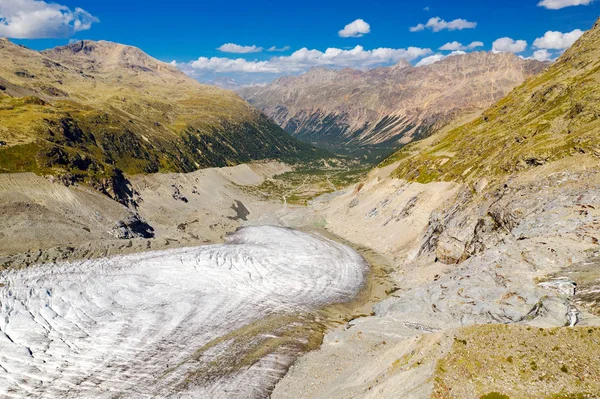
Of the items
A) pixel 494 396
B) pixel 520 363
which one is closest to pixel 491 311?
pixel 520 363

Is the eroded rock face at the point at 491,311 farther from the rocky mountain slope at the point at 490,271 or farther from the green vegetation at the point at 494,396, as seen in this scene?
the green vegetation at the point at 494,396

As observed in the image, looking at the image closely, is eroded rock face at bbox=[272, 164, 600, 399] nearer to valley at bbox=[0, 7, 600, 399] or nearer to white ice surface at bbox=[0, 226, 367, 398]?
valley at bbox=[0, 7, 600, 399]

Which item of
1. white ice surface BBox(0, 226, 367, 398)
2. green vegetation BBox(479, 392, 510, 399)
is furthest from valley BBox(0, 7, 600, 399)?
white ice surface BBox(0, 226, 367, 398)

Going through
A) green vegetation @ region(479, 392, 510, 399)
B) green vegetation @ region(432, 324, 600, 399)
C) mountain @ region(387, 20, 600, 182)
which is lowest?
green vegetation @ region(479, 392, 510, 399)

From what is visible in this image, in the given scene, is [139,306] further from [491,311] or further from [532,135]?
[532,135]

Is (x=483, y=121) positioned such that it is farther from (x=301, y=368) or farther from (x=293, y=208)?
(x=301, y=368)

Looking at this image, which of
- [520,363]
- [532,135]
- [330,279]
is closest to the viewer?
[520,363]
